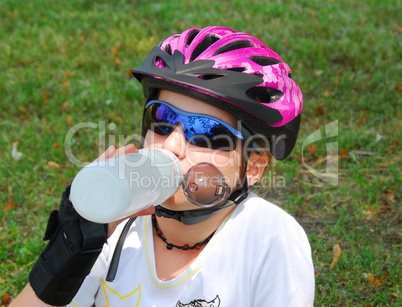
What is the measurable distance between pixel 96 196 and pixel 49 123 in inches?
171

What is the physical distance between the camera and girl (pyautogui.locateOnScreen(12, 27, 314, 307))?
2463mm

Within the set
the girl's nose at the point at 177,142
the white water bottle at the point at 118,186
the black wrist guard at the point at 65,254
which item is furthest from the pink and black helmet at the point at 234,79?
the black wrist guard at the point at 65,254

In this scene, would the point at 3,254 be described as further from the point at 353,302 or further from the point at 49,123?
the point at 353,302

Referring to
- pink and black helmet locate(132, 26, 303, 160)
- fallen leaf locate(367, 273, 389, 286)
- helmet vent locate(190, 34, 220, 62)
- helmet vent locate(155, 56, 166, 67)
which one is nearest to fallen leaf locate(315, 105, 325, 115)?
fallen leaf locate(367, 273, 389, 286)

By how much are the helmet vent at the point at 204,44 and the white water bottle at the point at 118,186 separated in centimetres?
91

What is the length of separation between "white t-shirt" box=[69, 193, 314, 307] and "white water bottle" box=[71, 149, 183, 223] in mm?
601

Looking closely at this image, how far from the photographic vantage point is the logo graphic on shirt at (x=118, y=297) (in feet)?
8.72

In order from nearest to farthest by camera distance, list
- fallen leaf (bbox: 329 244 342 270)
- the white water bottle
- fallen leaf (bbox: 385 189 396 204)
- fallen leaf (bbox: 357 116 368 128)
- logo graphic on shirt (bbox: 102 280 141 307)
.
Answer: the white water bottle < logo graphic on shirt (bbox: 102 280 141 307) < fallen leaf (bbox: 329 244 342 270) < fallen leaf (bbox: 385 189 396 204) < fallen leaf (bbox: 357 116 368 128)

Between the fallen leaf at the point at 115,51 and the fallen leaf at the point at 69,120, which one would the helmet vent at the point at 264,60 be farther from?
the fallen leaf at the point at 115,51

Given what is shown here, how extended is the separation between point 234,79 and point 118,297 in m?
1.30

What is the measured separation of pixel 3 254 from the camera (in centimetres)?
402

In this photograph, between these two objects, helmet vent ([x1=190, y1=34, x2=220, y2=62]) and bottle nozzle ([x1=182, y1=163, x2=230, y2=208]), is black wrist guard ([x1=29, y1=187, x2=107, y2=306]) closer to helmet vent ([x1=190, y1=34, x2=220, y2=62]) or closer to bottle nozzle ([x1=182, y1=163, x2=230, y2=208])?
bottle nozzle ([x1=182, y1=163, x2=230, y2=208])

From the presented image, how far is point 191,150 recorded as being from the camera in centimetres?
255

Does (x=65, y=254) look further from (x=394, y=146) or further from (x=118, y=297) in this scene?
(x=394, y=146)
